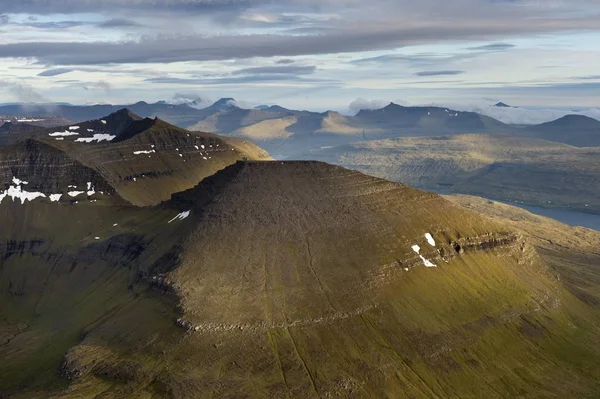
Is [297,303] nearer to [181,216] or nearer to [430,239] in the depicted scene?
[430,239]

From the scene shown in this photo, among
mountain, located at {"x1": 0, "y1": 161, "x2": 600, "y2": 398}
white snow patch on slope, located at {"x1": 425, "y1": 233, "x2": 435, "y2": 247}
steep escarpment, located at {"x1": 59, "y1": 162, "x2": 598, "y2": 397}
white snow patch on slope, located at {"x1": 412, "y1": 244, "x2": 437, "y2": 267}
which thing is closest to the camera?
steep escarpment, located at {"x1": 59, "y1": 162, "x2": 598, "y2": 397}

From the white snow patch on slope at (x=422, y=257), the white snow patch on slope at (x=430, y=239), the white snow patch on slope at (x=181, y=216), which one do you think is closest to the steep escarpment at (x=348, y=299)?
the white snow patch on slope at (x=430, y=239)

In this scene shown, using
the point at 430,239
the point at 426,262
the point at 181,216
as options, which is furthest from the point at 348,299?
the point at 181,216

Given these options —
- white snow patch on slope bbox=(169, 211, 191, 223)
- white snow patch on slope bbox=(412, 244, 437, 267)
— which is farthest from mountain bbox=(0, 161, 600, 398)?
white snow patch on slope bbox=(169, 211, 191, 223)

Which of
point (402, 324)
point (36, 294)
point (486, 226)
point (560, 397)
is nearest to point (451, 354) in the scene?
point (402, 324)

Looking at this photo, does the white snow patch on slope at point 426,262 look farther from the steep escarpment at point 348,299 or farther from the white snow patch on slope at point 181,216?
the white snow patch on slope at point 181,216

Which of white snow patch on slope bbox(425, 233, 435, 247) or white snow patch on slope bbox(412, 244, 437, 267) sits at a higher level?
white snow patch on slope bbox(425, 233, 435, 247)

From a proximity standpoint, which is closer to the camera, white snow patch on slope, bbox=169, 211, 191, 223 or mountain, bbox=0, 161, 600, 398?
mountain, bbox=0, 161, 600, 398

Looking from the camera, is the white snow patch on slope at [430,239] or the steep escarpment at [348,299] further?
the white snow patch on slope at [430,239]

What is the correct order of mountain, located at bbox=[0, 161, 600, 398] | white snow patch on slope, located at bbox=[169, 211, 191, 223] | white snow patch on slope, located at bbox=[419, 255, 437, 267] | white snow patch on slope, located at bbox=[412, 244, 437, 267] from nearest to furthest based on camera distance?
mountain, located at bbox=[0, 161, 600, 398], white snow patch on slope, located at bbox=[419, 255, 437, 267], white snow patch on slope, located at bbox=[412, 244, 437, 267], white snow patch on slope, located at bbox=[169, 211, 191, 223]

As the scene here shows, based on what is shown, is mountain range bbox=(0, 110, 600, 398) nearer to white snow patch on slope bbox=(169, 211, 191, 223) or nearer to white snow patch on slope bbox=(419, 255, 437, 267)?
white snow patch on slope bbox=(419, 255, 437, 267)
